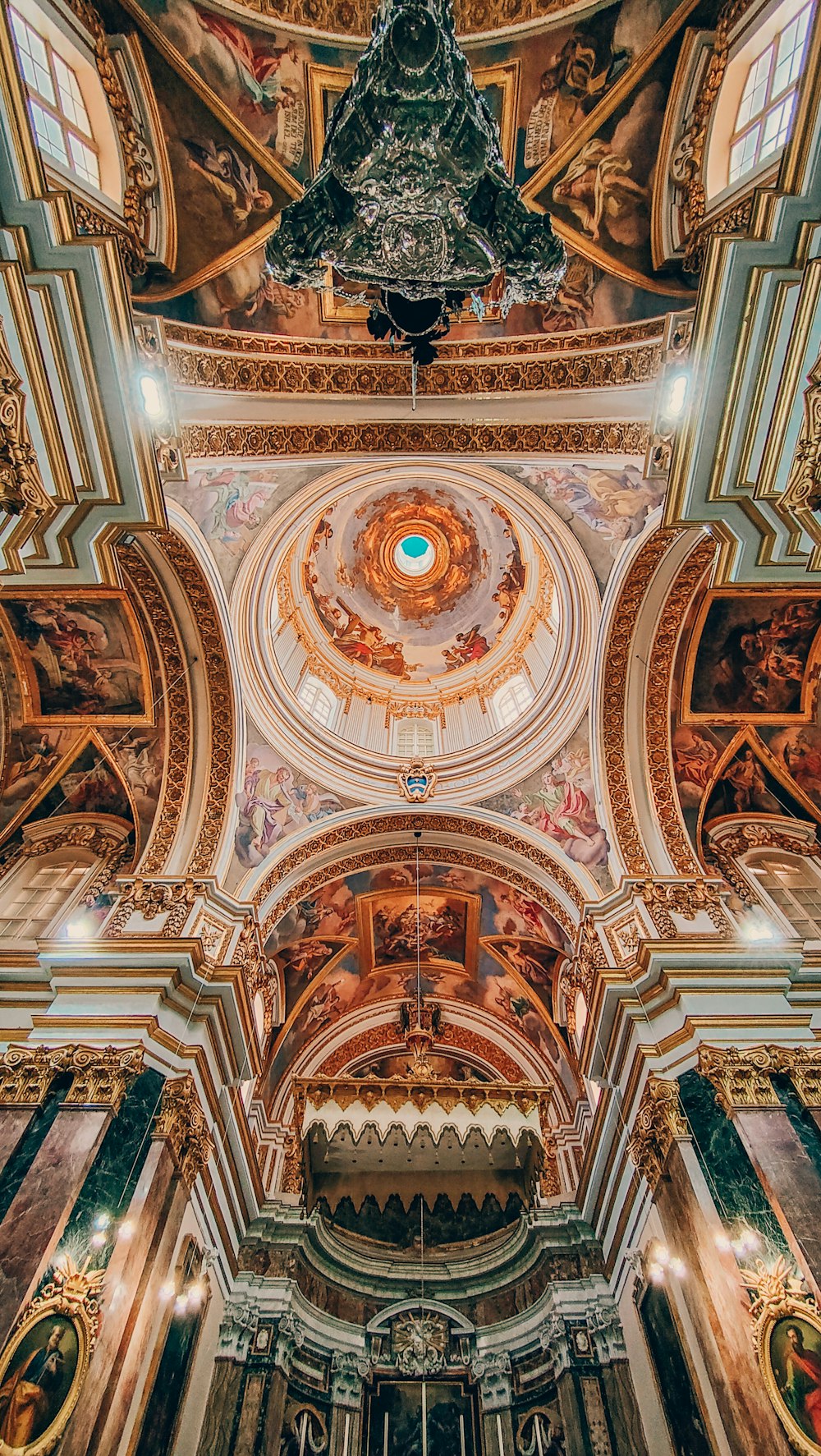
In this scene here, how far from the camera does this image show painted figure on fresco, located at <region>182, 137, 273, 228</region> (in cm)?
769

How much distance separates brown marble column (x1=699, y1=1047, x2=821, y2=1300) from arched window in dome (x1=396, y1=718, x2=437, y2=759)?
27.5 feet

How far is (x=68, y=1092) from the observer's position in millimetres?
8492

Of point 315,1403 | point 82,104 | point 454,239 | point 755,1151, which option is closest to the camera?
point 454,239

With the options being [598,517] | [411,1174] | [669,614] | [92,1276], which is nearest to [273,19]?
[598,517]

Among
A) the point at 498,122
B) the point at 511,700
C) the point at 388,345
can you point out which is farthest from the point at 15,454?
the point at 511,700

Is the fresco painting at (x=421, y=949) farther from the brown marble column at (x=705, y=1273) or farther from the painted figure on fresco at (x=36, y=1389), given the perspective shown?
the painted figure on fresco at (x=36, y=1389)

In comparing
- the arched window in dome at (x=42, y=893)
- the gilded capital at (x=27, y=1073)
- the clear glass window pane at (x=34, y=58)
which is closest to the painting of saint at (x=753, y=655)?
the clear glass window pane at (x=34, y=58)

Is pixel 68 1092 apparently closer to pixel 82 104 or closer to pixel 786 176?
pixel 82 104

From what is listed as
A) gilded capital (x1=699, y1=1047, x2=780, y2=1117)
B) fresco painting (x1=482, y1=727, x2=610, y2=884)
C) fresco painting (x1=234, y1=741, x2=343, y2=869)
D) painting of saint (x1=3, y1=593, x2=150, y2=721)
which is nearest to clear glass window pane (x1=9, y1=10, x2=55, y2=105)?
painting of saint (x1=3, y1=593, x2=150, y2=721)

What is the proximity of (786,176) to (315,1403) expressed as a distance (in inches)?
626

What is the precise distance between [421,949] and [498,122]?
13.7 m

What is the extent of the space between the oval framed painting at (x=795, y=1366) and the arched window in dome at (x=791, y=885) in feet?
17.0

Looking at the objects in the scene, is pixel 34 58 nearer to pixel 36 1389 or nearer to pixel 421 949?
pixel 36 1389

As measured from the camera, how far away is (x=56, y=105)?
6621 mm
